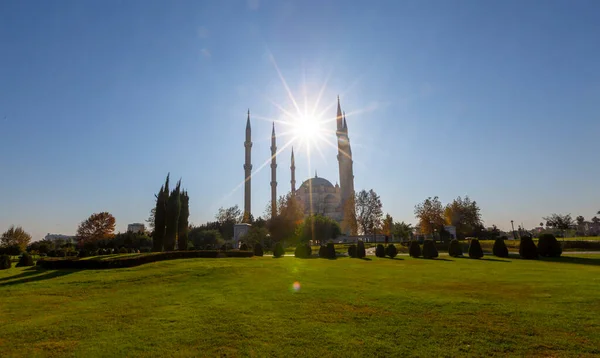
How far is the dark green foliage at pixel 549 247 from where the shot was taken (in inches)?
1216

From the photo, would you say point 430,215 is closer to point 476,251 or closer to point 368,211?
point 368,211

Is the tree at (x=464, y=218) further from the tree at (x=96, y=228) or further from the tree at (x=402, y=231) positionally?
the tree at (x=96, y=228)

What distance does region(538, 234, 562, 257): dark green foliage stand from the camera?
30875 mm

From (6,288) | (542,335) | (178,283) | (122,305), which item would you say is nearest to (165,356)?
(122,305)

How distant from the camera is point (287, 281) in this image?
1501 cm

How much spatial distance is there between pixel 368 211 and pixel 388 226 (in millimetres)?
8899

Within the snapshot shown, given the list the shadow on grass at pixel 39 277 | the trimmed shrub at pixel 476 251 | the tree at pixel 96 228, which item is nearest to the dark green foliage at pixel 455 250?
the trimmed shrub at pixel 476 251

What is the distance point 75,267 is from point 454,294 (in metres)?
20.0

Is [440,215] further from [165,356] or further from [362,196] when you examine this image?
[165,356]

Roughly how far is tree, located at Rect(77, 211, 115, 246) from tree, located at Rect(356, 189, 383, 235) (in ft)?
165

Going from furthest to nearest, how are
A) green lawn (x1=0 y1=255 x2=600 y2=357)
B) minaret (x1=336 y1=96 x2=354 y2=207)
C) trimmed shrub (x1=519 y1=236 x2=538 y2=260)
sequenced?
1. minaret (x1=336 y1=96 x2=354 y2=207)
2. trimmed shrub (x1=519 y1=236 x2=538 y2=260)
3. green lawn (x1=0 y1=255 x2=600 y2=357)

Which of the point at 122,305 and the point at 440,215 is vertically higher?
the point at 440,215

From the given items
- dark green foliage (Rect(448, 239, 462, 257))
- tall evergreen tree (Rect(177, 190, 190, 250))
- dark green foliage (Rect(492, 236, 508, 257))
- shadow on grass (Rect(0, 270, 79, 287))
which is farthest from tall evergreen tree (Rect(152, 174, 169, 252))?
dark green foliage (Rect(492, 236, 508, 257))

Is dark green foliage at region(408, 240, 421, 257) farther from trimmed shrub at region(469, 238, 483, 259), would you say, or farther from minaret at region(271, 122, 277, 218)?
minaret at region(271, 122, 277, 218)
